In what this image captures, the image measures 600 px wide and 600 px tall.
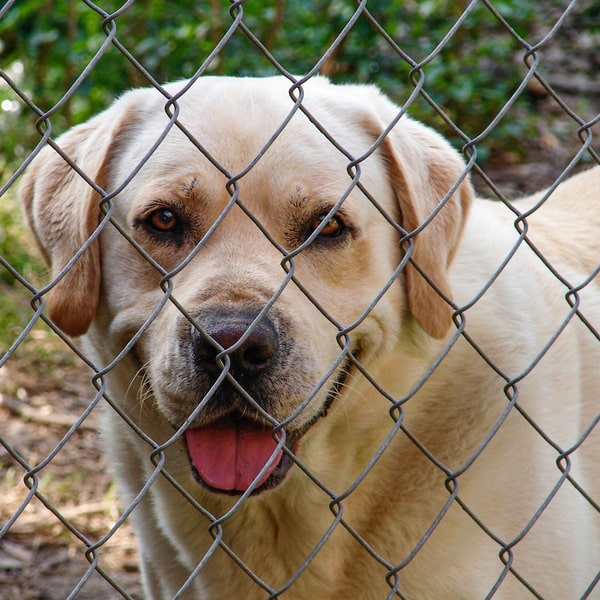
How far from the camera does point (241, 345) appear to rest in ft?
6.52

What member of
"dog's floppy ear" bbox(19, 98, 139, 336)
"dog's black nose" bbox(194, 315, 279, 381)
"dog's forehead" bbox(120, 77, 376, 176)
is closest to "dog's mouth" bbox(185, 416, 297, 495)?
"dog's black nose" bbox(194, 315, 279, 381)

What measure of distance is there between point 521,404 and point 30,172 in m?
1.59

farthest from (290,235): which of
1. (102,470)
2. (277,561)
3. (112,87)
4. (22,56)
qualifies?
(22,56)

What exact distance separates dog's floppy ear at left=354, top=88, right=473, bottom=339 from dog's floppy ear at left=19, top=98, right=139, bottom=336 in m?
0.79

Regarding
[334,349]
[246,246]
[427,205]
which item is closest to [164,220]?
[246,246]

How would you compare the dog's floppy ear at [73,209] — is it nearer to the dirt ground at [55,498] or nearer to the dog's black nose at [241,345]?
the dog's black nose at [241,345]

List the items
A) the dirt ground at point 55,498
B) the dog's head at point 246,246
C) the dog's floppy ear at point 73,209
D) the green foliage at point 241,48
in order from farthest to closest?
the green foliage at point 241,48 < the dirt ground at point 55,498 < the dog's floppy ear at point 73,209 < the dog's head at point 246,246

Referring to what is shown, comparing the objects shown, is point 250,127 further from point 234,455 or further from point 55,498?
point 55,498

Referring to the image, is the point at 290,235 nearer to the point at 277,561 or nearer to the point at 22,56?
the point at 277,561

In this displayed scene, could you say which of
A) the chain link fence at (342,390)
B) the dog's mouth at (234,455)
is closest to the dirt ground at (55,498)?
the chain link fence at (342,390)

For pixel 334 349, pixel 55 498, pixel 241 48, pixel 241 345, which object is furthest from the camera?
pixel 241 48

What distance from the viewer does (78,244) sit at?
8.29ft

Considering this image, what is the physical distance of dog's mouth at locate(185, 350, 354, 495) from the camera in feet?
7.32

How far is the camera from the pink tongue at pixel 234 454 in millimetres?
2230
